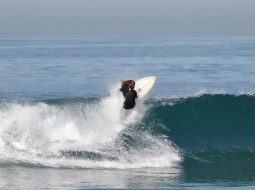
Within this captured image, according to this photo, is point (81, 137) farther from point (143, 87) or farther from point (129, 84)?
point (143, 87)

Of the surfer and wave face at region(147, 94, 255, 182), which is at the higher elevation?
the surfer

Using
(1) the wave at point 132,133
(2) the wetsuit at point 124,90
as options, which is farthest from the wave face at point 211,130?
(2) the wetsuit at point 124,90

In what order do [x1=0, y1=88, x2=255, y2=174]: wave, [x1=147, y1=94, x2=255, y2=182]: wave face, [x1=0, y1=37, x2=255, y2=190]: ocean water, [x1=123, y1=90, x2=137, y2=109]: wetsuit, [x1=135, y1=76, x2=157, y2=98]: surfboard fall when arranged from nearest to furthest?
[x1=0, y1=37, x2=255, y2=190]: ocean water
[x1=0, y1=88, x2=255, y2=174]: wave
[x1=147, y1=94, x2=255, y2=182]: wave face
[x1=123, y1=90, x2=137, y2=109]: wetsuit
[x1=135, y1=76, x2=157, y2=98]: surfboard

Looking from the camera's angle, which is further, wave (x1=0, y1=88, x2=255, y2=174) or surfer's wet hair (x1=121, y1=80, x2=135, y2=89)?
surfer's wet hair (x1=121, y1=80, x2=135, y2=89)

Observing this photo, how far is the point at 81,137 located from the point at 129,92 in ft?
6.42

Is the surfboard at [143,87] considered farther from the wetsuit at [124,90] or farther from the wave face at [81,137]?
the wetsuit at [124,90]

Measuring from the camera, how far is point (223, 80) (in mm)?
39938

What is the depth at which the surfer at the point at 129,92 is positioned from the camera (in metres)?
20.3

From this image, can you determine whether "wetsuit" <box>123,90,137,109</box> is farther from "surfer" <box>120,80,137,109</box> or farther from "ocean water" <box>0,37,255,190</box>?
"ocean water" <box>0,37,255,190</box>

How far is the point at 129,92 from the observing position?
20.2m

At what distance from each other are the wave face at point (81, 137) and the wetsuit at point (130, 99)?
2.03 ft

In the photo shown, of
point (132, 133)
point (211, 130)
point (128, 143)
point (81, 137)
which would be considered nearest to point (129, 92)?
point (132, 133)

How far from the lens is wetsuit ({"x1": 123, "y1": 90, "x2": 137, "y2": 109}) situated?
20.3m

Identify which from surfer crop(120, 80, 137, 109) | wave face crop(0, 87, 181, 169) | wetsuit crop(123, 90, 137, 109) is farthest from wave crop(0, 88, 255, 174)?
surfer crop(120, 80, 137, 109)
